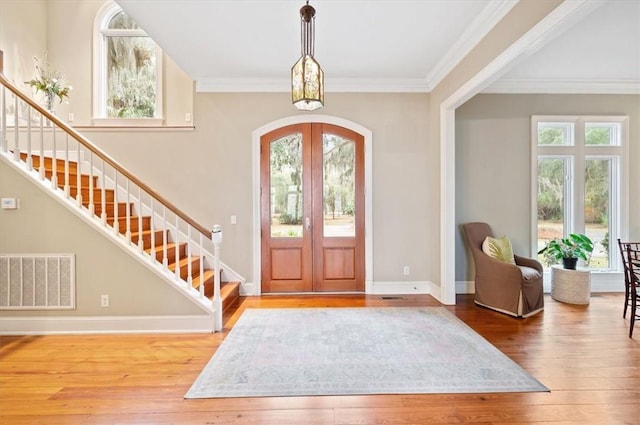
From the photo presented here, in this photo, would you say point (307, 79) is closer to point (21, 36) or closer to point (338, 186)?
point (338, 186)

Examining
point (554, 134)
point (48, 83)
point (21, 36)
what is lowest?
point (554, 134)

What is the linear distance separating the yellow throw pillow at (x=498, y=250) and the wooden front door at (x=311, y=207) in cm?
169

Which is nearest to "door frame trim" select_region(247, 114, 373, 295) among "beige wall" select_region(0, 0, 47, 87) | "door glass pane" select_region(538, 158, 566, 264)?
"door glass pane" select_region(538, 158, 566, 264)

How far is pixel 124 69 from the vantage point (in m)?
5.28

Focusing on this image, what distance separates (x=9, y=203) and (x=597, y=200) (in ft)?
24.7

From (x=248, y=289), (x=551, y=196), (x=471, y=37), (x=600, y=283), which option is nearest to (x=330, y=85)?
(x=471, y=37)

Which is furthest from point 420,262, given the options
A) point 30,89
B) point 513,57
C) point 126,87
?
point 30,89

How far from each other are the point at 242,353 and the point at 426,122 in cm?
402

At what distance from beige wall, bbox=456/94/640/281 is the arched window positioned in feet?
15.6

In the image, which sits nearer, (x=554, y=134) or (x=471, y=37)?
(x=471, y=37)

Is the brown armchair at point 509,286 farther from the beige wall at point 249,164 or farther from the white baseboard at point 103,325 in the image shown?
the white baseboard at point 103,325

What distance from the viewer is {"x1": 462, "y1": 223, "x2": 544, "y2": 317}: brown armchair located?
388cm

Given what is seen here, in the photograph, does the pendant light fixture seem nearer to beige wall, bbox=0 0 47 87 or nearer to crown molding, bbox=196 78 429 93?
crown molding, bbox=196 78 429 93

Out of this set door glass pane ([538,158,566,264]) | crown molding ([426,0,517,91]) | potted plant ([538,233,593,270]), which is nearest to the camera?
crown molding ([426,0,517,91])
